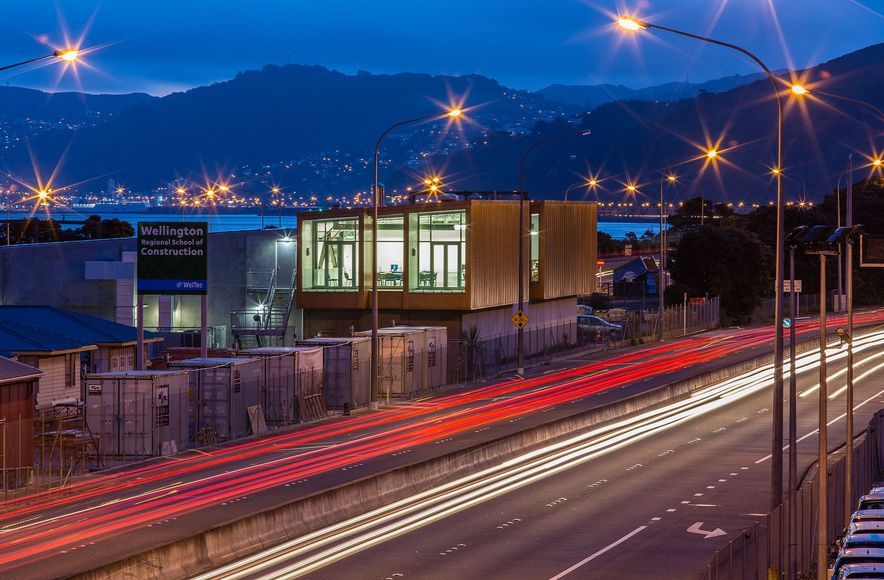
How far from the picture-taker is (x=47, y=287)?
64.3 metres

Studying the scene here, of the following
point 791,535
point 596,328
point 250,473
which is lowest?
point 250,473

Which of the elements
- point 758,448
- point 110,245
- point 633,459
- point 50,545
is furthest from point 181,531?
point 110,245

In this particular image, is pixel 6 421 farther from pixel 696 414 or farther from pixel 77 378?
pixel 696 414

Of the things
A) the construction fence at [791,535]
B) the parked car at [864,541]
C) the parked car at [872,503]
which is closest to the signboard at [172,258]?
the construction fence at [791,535]

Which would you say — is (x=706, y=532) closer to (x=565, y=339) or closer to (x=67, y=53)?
(x=67, y=53)

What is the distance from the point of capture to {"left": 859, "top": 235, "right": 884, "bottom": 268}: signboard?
3027 centimetres

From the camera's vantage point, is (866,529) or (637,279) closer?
(866,529)

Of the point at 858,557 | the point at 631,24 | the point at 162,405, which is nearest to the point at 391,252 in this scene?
the point at 162,405

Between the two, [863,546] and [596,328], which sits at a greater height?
[596,328]

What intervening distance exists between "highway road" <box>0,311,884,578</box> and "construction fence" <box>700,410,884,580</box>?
945cm

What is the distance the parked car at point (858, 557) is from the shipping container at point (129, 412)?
814 inches

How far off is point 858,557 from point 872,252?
13206 millimetres

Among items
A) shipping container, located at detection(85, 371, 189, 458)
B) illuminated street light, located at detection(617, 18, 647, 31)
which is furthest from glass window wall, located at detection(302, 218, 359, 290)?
illuminated street light, located at detection(617, 18, 647, 31)

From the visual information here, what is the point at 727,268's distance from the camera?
100875 mm
